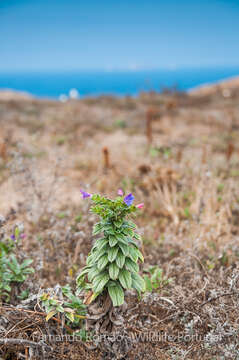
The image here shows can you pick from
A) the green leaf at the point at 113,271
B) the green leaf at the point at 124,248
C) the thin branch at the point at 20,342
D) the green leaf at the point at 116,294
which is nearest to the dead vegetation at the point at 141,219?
the thin branch at the point at 20,342

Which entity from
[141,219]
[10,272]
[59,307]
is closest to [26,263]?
[10,272]

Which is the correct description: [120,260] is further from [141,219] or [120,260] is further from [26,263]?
[141,219]

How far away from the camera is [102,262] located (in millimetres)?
1399

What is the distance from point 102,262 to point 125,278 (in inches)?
5.4

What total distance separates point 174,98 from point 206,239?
8705 millimetres

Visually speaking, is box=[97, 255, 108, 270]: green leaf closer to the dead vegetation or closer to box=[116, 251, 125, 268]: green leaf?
box=[116, 251, 125, 268]: green leaf

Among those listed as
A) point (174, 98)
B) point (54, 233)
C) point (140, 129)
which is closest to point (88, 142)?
point (140, 129)

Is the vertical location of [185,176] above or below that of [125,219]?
above

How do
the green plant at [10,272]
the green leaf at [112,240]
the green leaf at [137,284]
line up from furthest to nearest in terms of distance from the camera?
the green plant at [10,272] → the green leaf at [137,284] → the green leaf at [112,240]

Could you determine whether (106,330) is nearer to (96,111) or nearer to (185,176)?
(185,176)

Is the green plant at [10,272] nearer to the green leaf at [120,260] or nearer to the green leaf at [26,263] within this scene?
the green leaf at [26,263]

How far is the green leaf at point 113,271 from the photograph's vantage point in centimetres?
137

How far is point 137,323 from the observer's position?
5.85ft

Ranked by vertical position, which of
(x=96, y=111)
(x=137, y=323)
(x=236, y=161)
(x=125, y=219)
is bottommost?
(x=137, y=323)
